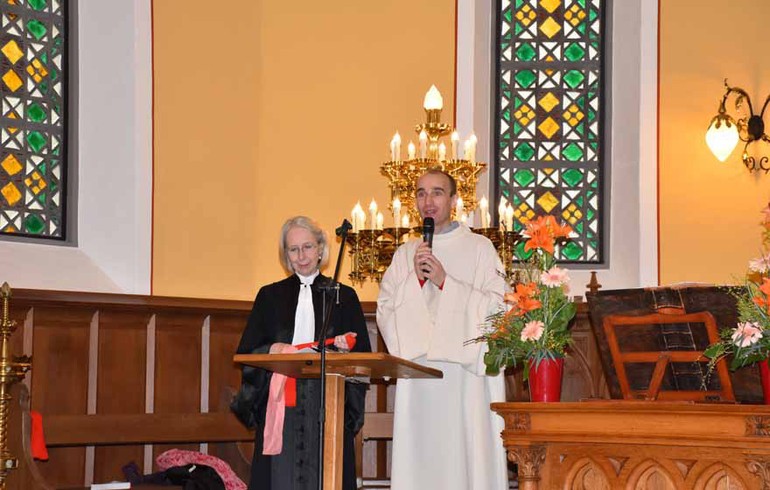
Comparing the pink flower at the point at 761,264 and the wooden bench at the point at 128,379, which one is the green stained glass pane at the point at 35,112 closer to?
the wooden bench at the point at 128,379

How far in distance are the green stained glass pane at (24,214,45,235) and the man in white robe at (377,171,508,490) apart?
3536 millimetres

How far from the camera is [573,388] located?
8.86 metres

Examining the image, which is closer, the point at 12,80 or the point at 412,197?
the point at 412,197

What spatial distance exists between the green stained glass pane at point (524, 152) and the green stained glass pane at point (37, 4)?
3.89 m

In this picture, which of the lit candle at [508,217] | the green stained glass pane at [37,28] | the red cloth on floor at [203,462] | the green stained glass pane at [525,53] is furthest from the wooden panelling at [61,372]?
the green stained glass pane at [525,53]

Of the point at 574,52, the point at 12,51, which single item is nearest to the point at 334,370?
the point at 12,51

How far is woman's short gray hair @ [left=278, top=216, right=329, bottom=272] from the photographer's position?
5.57 meters

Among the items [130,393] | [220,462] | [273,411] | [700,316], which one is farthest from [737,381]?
[130,393]

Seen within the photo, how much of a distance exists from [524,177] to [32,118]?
3.94 meters

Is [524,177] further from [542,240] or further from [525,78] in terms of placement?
[542,240]

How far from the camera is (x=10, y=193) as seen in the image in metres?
8.57

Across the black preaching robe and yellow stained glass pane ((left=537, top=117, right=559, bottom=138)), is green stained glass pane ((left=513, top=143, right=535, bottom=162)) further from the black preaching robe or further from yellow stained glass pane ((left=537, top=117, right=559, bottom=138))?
the black preaching robe

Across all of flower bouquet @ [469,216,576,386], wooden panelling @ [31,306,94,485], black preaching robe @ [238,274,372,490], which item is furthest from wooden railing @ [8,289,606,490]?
flower bouquet @ [469,216,576,386]

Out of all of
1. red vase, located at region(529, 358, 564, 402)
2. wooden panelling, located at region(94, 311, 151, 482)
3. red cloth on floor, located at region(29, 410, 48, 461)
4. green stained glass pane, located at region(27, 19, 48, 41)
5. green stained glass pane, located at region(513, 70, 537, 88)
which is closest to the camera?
red vase, located at region(529, 358, 564, 402)
